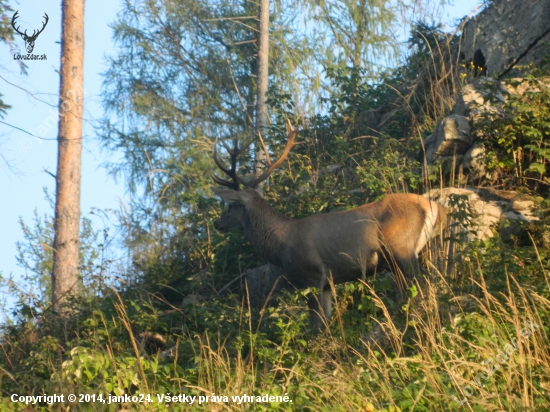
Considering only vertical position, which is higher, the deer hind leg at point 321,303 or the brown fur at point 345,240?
the brown fur at point 345,240

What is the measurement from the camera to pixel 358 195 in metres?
10.4

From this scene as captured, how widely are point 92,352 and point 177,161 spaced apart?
13872 millimetres

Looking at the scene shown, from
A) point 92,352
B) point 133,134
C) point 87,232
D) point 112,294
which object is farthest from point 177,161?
point 92,352

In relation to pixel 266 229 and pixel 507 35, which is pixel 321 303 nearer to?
pixel 266 229

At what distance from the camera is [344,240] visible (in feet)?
29.5

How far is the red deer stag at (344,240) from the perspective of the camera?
8.69m

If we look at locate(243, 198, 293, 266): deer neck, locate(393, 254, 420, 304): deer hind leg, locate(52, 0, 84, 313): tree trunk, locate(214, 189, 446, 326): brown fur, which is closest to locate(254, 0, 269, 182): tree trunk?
locate(52, 0, 84, 313): tree trunk

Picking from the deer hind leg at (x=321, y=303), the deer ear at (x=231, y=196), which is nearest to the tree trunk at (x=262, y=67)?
the deer ear at (x=231, y=196)

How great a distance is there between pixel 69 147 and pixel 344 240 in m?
5.43

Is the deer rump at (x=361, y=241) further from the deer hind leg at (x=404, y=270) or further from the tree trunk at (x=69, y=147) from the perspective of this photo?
the tree trunk at (x=69, y=147)

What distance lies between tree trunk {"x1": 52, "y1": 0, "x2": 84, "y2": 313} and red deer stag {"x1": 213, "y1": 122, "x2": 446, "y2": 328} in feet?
11.6

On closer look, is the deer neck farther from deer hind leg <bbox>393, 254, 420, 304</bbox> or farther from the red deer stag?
deer hind leg <bbox>393, 254, 420, 304</bbox>

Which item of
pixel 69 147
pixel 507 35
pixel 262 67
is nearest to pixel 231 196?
pixel 69 147

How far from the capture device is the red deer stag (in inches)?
342
